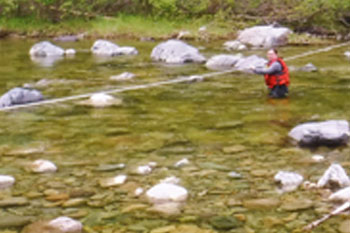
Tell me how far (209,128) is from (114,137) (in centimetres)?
133

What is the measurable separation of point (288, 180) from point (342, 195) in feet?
2.05

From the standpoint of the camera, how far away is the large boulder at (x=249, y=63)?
1177 cm

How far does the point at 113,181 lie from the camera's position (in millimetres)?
5035

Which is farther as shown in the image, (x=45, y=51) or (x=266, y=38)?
(x=266, y=38)

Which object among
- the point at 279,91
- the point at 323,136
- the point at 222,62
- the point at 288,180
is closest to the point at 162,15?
the point at 222,62

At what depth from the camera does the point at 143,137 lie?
6758 millimetres

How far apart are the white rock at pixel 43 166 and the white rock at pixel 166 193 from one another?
1.26 m

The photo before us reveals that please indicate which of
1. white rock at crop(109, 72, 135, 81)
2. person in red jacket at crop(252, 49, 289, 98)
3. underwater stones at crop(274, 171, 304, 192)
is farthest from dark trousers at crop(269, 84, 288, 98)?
underwater stones at crop(274, 171, 304, 192)

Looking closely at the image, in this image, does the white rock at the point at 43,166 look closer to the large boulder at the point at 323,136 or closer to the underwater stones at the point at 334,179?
the underwater stones at the point at 334,179

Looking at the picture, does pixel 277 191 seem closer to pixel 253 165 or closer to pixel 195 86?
pixel 253 165

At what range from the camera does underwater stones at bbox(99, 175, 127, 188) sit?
4968 mm

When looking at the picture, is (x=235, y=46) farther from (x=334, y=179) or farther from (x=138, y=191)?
(x=138, y=191)

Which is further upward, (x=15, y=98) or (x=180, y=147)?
(x=15, y=98)

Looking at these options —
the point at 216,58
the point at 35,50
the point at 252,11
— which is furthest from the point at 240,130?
the point at 252,11
